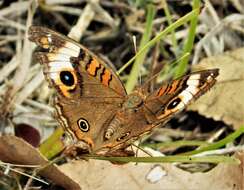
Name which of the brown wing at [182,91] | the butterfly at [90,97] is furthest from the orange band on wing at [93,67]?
the brown wing at [182,91]

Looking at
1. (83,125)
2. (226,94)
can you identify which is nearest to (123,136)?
(83,125)

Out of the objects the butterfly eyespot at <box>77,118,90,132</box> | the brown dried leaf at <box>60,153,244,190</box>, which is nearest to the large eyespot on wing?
the butterfly eyespot at <box>77,118,90,132</box>

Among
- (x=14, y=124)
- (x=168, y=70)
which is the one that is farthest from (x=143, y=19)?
(x=14, y=124)

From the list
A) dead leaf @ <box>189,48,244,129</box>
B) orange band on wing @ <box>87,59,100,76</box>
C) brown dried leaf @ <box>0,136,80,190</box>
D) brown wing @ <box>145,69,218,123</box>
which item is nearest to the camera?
brown wing @ <box>145,69,218,123</box>

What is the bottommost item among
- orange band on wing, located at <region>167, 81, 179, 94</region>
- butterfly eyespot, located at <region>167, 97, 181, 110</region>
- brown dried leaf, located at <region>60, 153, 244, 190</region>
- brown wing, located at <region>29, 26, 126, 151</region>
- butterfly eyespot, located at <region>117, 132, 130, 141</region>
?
brown dried leaf, located at <region>60, 153, 244, 190</region>

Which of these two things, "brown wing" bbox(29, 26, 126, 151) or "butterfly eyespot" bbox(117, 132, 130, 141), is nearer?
"butterfly eyespot" bbox(117, 132, 130, 141)

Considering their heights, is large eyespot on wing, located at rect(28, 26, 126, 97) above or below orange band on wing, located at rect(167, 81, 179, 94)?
above

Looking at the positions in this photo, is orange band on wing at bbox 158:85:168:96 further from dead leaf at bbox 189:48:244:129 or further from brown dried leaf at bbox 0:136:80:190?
dead leaf at bbox 189:48:244:129

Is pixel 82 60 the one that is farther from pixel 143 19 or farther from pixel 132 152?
pixel 143 19
